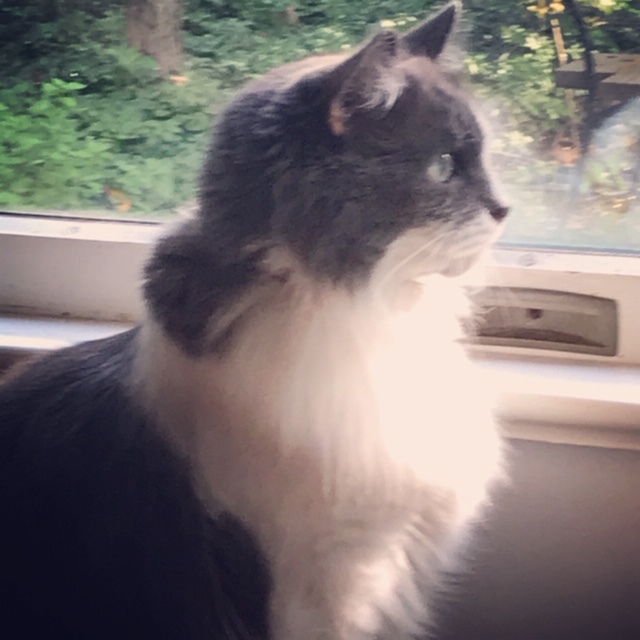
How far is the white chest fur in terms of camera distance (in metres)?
0.74

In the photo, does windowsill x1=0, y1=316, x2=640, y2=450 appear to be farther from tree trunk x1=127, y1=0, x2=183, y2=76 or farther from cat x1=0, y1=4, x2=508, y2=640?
tree trunk x1=127, y1=0, x2=183, y2=76

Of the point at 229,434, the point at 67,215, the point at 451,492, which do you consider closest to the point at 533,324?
the point at 451,492

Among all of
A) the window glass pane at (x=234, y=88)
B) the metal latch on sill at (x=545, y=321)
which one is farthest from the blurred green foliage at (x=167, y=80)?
the metal latch on sill at (x=545, y=321)

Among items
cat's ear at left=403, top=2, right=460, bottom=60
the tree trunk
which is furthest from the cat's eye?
the tree trunk

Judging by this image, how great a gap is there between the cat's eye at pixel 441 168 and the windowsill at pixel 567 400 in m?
0.29

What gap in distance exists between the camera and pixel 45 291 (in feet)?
3.71

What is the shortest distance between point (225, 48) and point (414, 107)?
0.39m

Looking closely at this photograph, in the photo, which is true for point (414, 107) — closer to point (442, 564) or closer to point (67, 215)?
point (442, 564)

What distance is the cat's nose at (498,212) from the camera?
76 centimetres

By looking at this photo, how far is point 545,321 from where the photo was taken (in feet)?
3.35

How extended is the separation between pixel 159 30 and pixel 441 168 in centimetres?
48

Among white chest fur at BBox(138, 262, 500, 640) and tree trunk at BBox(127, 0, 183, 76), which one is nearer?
white chest fur at BBox(138, 262, 500, 640)

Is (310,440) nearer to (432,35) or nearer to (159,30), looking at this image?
(432,35)

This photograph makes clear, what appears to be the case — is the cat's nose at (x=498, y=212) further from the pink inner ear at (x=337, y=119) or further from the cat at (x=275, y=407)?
the pink inner ear at (x=337, y=119)
